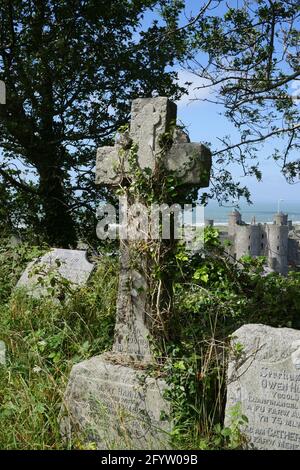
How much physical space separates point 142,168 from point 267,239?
13.9 metres

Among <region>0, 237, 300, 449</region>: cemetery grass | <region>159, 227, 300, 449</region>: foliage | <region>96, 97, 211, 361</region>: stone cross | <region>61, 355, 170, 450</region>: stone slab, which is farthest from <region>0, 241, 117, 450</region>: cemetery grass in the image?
<region>159, 227, 300, 449</region>: foliage

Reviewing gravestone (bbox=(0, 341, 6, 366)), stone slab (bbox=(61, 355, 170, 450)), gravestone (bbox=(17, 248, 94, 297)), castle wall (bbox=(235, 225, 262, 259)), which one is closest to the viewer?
stone slab (bbox=(61, 355, 170, 450))

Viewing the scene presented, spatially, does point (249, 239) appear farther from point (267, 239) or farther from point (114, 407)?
point (114, 407)

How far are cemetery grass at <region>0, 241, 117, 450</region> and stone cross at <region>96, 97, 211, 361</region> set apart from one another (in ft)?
1.65

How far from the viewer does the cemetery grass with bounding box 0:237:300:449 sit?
141 inches

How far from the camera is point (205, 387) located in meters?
3.60

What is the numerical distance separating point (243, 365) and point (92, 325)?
6.58 feet

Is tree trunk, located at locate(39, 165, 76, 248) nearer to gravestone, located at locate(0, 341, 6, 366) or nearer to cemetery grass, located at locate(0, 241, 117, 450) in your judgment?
cemetery grass, located at locate(0, 241, 117, 450)

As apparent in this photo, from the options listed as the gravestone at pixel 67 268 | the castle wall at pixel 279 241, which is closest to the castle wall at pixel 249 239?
the castle wall at pixel 279 241

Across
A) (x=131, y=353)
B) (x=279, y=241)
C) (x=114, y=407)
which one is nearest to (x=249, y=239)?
(x=279, y=241)

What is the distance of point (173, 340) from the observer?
13.3 ft

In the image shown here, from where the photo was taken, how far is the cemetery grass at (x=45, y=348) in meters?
3.72
